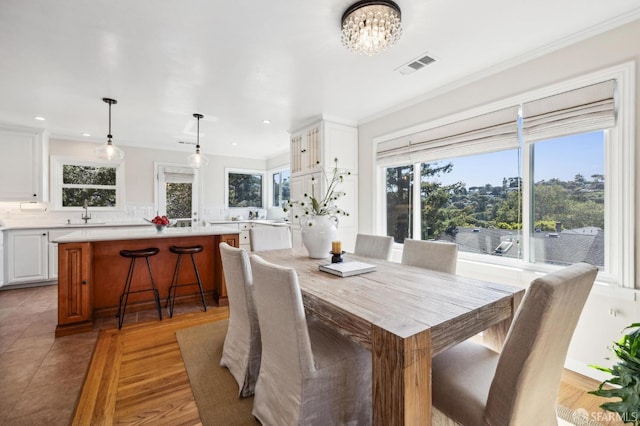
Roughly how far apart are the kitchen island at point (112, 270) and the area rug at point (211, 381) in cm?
88

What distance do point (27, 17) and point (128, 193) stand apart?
3.97 metres

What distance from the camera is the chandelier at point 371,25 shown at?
1.71 m

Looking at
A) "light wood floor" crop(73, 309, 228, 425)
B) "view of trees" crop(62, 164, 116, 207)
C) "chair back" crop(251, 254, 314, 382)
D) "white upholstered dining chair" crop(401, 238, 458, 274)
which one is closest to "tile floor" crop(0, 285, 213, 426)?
"light wood floor" crop(73, 309, 228, 425)

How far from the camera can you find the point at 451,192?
3195mm

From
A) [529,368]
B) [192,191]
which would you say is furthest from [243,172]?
[529,368]

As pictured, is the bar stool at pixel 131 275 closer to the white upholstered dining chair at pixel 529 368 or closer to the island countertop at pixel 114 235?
the island countertop at pixel 114 235

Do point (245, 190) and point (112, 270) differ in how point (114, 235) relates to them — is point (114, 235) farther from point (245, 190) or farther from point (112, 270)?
point (245, 190)

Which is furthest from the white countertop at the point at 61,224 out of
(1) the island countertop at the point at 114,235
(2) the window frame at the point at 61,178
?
(1) the island countertop at the point at 114,235

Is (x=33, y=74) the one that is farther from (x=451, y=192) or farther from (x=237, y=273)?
(x=451, y=192)

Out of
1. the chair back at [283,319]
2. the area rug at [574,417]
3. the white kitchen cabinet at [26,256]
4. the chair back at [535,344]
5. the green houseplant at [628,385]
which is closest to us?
the chair back at [535,344]

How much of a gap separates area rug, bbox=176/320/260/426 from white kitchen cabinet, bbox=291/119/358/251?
203 centimetres

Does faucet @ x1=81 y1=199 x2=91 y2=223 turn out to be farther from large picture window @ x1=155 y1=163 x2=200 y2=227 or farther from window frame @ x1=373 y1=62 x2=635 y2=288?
window frame @ x1=373 y1=62 x2=635 y2=288

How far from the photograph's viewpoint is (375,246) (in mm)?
2590

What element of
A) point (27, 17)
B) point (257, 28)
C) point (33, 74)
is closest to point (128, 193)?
point (33, 74)
